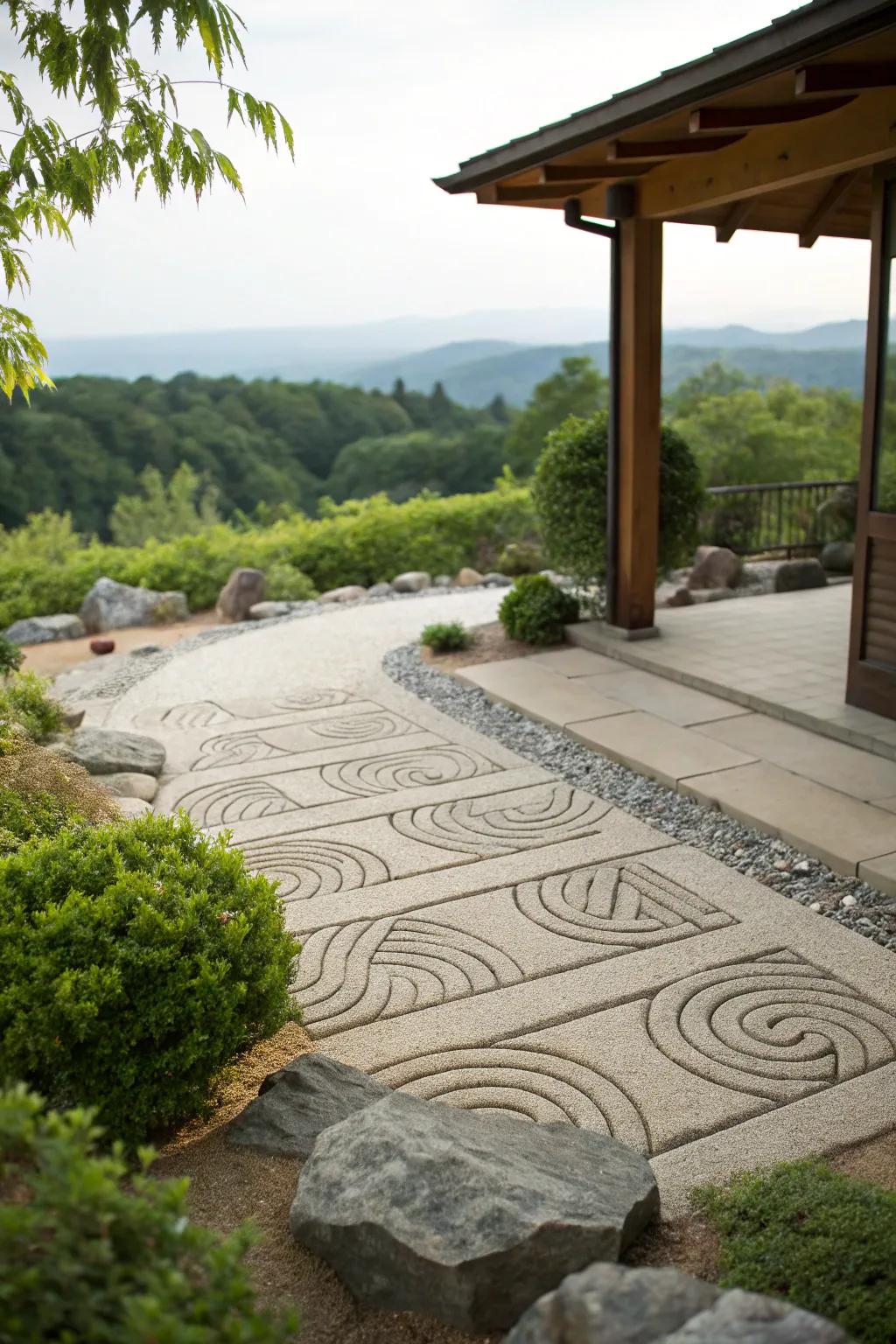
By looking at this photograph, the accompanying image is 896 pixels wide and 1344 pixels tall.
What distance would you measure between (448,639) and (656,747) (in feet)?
8.87

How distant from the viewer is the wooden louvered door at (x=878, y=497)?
17.0 feet

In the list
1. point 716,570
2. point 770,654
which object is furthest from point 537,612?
point 716,570

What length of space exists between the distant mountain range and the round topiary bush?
1299 cm

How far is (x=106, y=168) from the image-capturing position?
318cm

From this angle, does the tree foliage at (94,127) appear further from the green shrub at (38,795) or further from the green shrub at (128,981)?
the green shrub at (128,981)

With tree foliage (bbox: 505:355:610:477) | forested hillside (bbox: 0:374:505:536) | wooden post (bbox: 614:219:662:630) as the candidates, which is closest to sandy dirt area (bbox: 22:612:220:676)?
wooden post (bbox: 614:219:662:630)

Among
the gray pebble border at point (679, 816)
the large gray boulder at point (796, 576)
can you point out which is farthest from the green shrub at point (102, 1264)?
the large gray boulder at point (796, 576)

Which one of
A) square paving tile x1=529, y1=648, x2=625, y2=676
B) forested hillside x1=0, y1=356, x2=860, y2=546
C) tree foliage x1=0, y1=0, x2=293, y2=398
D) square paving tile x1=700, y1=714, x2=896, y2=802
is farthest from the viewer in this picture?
forested hillside x1=0, y1=356, x2=860, y2=546

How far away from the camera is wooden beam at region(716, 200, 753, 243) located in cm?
718

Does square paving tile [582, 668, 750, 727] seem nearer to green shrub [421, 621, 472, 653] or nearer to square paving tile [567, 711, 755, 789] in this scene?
square paving tile [567, 711, 755, 789]

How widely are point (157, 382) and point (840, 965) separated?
31994 millimetres

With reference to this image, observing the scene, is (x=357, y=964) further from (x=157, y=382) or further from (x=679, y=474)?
(x=157, y=382)

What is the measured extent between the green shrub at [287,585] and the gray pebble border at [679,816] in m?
3.90

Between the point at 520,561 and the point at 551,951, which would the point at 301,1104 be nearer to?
the point at 551,951
